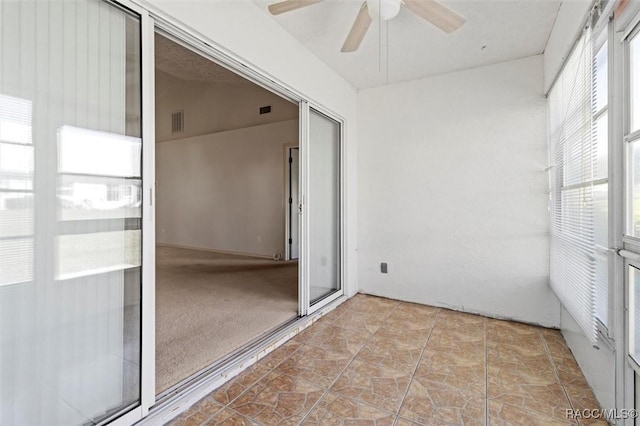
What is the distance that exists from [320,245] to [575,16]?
8.89 feet

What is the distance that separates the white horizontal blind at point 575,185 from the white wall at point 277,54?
2.01m

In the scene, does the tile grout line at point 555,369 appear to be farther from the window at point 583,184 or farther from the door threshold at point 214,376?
the door threshold at point 214,376

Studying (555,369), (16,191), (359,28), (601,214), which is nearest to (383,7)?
(359,28)

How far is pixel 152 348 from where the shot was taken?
1.58 metres

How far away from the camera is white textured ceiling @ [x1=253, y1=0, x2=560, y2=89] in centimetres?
226

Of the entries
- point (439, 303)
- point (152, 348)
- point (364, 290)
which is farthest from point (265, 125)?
point (152, 348)

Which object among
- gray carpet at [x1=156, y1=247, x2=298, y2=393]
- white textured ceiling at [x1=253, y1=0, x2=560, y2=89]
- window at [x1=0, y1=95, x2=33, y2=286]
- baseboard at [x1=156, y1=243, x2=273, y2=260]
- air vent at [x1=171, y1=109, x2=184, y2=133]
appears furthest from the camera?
air vent at [x1=171, y1=109, x2=184, y2=133]

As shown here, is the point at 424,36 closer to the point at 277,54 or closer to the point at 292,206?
the point at 277,54

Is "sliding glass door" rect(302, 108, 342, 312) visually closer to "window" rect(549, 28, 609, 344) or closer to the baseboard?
"window" rect(549, 28, 609, 344)

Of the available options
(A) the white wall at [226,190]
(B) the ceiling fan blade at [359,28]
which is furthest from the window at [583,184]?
(A) the white wall at [226,190]

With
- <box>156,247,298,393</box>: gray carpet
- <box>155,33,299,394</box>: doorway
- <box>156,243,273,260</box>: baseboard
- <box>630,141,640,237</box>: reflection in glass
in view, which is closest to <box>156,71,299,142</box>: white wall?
<box>155,33,299,394</box>: doorway

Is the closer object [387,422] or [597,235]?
[387,422]

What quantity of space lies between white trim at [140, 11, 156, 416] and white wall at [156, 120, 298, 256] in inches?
160

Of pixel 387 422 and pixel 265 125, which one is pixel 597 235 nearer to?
pixel 387 422
